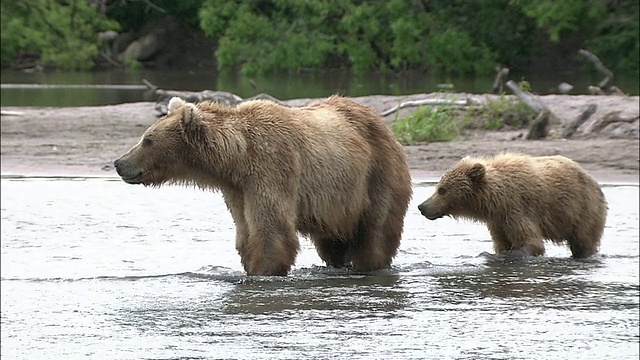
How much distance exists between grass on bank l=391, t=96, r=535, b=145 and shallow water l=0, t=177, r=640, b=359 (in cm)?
489

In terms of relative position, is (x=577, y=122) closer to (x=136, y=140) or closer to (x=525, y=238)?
(x=136, y=140)

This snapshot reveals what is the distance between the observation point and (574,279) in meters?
8.19

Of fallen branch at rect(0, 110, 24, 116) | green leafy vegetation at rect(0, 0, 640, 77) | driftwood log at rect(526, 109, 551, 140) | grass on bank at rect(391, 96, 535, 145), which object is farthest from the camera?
green leafy vegetation at rect(0, 0, 640, 77)

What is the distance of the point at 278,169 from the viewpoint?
742cm

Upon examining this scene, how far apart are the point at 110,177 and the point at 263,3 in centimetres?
2613

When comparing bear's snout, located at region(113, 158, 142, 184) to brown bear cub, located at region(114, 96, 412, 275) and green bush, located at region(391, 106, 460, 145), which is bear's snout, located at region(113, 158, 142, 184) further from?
green bush, located at region(391, 106, 460, 145)

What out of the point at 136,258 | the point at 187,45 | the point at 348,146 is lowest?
the point at 187,45

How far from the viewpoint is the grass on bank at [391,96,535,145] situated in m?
15.4

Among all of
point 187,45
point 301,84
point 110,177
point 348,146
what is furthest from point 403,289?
point 187,45

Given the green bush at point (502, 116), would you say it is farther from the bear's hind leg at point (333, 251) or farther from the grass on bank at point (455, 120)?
the bear's hind leg at point (333, 251)

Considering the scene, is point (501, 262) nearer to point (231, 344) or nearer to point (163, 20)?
point (231, 344)

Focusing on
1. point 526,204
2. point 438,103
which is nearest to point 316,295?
point 526,204

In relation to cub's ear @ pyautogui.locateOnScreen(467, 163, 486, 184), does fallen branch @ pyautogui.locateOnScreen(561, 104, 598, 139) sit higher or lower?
lower

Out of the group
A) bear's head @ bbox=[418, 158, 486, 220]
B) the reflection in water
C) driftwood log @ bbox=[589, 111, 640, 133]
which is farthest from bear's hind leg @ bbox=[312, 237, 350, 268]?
driftwood log @ bbox=[589, 111, 640, 133]
